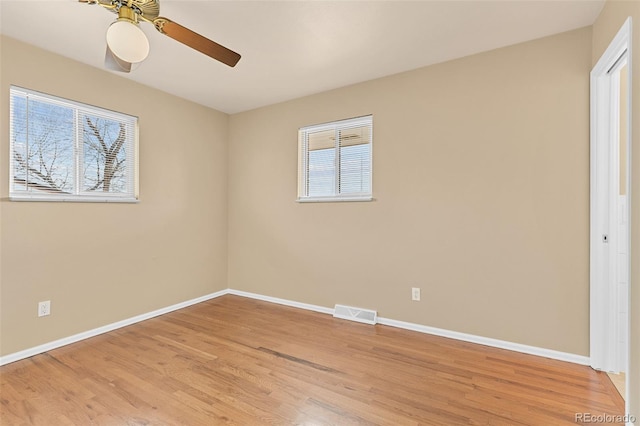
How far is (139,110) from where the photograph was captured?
323 cm

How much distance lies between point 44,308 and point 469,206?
384 cm

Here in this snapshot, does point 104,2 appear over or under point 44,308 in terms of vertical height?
over

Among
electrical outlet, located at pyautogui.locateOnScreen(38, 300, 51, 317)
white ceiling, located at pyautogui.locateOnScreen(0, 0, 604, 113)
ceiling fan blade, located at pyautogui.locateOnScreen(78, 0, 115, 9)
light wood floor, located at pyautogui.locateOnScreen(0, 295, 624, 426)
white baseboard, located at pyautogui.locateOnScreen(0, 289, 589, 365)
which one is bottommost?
light wood floor, located at pyautogui.locateOnScreen(0, 295, 624, 426)

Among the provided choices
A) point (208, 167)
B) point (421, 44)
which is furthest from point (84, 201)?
point (421, 44)

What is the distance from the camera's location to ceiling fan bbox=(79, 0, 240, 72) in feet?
4.86

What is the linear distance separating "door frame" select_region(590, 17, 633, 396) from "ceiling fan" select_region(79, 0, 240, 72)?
2680 mm

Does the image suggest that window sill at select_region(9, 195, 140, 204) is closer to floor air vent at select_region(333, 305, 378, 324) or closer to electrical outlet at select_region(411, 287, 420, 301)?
floor air vent at select_region(333, 305, 378, 324)

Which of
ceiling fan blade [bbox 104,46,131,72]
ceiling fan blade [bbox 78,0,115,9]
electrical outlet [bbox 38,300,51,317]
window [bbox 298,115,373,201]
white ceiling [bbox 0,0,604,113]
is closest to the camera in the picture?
ceiling fan blade [bbox 78,0,115,9]

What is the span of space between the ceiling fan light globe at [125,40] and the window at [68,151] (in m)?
1.68

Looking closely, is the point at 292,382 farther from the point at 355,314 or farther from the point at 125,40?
the point at 125,40

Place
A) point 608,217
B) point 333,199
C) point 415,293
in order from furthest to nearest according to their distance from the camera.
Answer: point 333,199 → point 415,293 → point 608,217

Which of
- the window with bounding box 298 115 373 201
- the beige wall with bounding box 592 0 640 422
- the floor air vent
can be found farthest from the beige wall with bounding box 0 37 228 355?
the beige wall with bounding box 592 0 640 422

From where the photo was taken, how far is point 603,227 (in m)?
2.17
